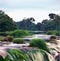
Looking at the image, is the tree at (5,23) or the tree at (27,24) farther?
the tree at (27,24)

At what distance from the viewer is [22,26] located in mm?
76562

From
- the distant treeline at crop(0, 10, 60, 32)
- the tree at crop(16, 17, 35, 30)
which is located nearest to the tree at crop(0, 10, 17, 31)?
the distant treeline at crop(0, 10, 60, 32)

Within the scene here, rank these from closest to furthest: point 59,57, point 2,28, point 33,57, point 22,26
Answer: point 33,57 → point 59,57 → point 2,28 → point 22,26

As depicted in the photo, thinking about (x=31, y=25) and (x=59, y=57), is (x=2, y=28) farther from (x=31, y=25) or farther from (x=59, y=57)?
(x=59, y=57)

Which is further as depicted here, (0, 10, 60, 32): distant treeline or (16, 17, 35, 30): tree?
(16, 17, 35, 30): tree

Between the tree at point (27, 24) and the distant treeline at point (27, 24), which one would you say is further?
the tree at point (27, 24)

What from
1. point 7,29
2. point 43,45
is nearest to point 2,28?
point 7,29

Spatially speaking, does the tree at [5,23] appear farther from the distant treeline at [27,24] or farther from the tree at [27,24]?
the tree at [27,24]

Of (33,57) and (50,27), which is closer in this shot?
(33,57)

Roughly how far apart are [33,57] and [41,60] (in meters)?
0.45

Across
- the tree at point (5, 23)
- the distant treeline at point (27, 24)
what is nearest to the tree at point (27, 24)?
the distant treeline at point (27, 24)

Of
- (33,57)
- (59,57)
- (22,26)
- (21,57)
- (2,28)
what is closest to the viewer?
(21,57)

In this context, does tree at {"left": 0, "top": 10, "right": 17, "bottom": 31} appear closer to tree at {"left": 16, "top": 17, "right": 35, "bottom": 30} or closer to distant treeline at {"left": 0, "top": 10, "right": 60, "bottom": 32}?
distant treeline at {"left": 0, "top": 10, "right": 60, "bottom": 32}

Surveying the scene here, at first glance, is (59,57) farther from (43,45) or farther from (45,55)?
(45,55)
